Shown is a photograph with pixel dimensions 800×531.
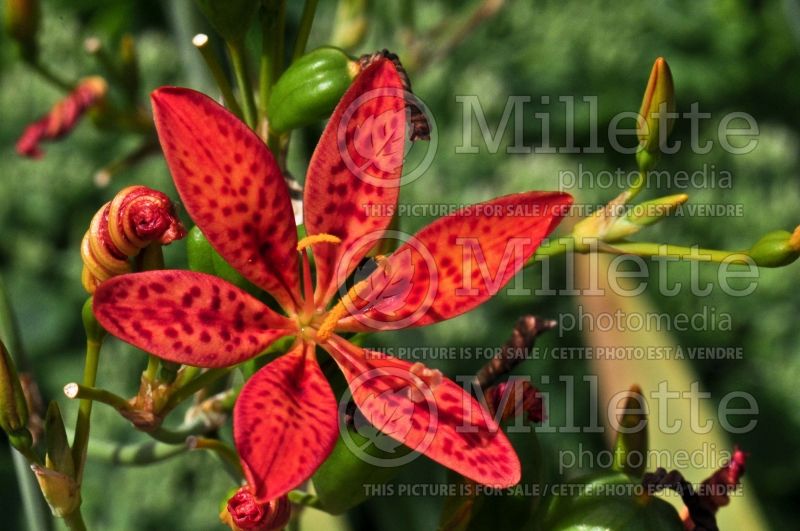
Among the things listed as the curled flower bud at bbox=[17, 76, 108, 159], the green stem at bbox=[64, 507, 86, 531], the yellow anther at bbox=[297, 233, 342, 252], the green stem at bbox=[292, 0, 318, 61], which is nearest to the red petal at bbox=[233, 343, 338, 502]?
the yellow anther at bbox=[297, 233, 342, 252]

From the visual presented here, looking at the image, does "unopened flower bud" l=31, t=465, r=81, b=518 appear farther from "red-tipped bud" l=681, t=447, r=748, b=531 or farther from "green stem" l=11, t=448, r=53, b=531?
"red-tipped bud" l=681, t=447, r=748, b=531

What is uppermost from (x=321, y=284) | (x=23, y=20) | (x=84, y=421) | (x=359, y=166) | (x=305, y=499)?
(x=23, y=20)

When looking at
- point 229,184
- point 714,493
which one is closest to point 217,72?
point 229,184

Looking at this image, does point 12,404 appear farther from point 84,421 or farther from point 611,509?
point 611,509

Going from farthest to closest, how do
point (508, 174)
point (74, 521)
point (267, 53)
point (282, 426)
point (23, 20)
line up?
point (508, 174) → point (23, 20) → point (267, 53) → point (74, 521) → point (282, 426)

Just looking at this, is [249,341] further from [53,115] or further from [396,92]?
[53,115]

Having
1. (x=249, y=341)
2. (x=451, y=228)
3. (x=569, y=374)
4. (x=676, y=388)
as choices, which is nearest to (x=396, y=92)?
(x=451, y=228)
